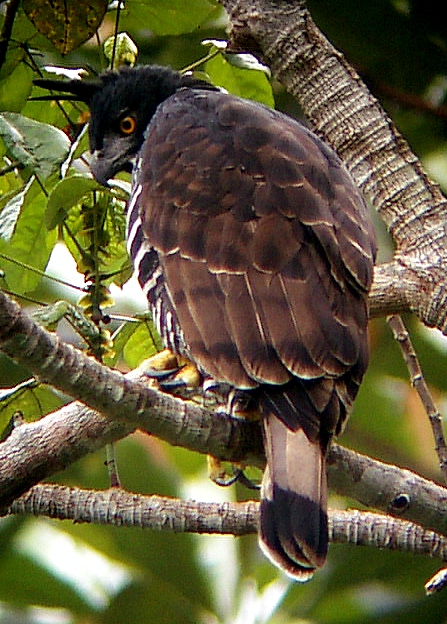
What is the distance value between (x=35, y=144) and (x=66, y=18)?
58 cm

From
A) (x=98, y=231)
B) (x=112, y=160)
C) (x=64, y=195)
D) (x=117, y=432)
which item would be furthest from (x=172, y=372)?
(x=112, y=160)

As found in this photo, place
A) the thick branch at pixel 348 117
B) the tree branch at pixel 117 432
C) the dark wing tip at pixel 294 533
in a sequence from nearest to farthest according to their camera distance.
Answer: the tree branch at pixel 117 432, the dark wing tip at pixel 294 533, the thick branch at pixel 348 117

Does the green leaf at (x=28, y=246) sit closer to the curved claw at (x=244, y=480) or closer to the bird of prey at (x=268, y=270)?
the bird of prey at (x=268, y=270)

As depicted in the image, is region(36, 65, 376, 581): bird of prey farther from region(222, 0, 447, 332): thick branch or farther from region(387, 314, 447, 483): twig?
region(387, 314, 447, 483): twig

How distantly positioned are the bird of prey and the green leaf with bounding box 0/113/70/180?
37cm

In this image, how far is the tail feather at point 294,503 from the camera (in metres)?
2.77

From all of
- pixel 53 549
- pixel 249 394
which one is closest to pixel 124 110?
pixel 249 394

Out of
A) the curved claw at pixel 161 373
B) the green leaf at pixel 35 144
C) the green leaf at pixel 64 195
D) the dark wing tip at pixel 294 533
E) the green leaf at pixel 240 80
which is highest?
the green leaf at pixel 35 144

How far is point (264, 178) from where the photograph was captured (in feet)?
11.0

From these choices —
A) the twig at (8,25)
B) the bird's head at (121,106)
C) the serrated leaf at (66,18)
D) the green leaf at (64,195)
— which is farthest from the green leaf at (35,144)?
the bird's head at (121,106)

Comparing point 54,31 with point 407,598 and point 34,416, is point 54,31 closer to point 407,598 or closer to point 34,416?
point 34,416

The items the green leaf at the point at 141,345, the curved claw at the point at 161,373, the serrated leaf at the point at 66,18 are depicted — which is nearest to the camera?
the curved claw at the point at 161,373

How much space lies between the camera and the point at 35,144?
10.3 ft

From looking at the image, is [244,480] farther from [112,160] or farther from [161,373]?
[112,160]
